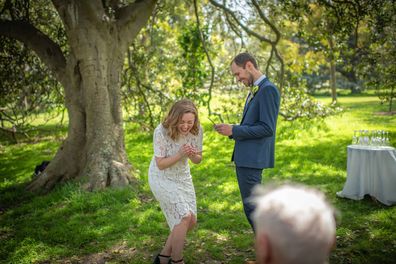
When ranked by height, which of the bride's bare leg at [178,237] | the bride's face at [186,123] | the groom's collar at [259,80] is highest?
the groom's collar at [259,80]

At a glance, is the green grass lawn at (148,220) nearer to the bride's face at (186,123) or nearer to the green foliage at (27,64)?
the bride's face at (186,123)

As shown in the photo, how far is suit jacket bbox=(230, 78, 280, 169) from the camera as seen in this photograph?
3.87 m

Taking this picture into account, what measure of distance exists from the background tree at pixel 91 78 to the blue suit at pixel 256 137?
3781 millimetres

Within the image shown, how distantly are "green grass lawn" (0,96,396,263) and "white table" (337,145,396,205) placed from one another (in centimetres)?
19

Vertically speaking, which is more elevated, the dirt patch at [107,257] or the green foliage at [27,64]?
the green foliage at [27,64]

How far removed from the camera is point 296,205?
56.1 inches

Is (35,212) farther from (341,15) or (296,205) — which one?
(341,15)

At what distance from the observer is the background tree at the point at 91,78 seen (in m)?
7.06

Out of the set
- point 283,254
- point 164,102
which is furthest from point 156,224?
point 164,102

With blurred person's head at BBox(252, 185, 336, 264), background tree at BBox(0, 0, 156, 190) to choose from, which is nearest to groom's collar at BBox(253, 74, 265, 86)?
blurred person's head at BBox(252, 185, 336, 264)

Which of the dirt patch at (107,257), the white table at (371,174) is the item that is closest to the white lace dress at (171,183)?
the dirt patch at (107,257)

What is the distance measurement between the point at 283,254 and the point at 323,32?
7.62 metres

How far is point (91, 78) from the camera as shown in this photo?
23.4 feet

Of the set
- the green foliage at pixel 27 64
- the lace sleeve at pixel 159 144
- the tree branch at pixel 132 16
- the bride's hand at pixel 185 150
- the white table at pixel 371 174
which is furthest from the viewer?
the green foliage at pixel 27 64
